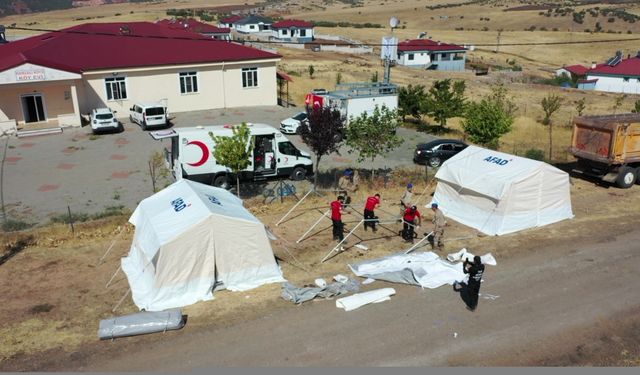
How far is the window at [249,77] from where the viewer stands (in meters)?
40.9

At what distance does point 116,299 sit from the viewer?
13664mm

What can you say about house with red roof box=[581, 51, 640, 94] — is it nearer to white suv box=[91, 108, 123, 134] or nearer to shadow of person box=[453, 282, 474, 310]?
white suv box=[91, 108, 123, 134]

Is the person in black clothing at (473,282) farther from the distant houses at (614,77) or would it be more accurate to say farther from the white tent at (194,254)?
the distant houses at (614,77)

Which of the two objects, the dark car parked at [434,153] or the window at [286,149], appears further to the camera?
the dark car parked at [434,153]

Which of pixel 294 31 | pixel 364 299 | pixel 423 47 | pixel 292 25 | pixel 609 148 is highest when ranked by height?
pixel 292 25

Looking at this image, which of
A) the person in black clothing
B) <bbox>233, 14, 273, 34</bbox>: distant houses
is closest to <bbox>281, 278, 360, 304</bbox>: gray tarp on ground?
the person in black clothing

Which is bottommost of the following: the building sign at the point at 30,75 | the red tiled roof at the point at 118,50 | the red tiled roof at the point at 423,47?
the red tiled roof at the point at 423,47

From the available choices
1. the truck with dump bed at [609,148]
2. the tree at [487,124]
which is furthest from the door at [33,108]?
the truck with dump bed at [609,148]

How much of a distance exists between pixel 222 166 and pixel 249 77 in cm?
2045

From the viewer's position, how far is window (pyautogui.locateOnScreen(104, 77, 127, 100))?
36875 mm

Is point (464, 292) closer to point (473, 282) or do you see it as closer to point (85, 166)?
point (473, 282)

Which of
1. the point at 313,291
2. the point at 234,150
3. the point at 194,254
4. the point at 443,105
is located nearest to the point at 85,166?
the point at 234,150

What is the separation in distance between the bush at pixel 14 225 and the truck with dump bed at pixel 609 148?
21953 millimetres

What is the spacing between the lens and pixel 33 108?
34.8 m
